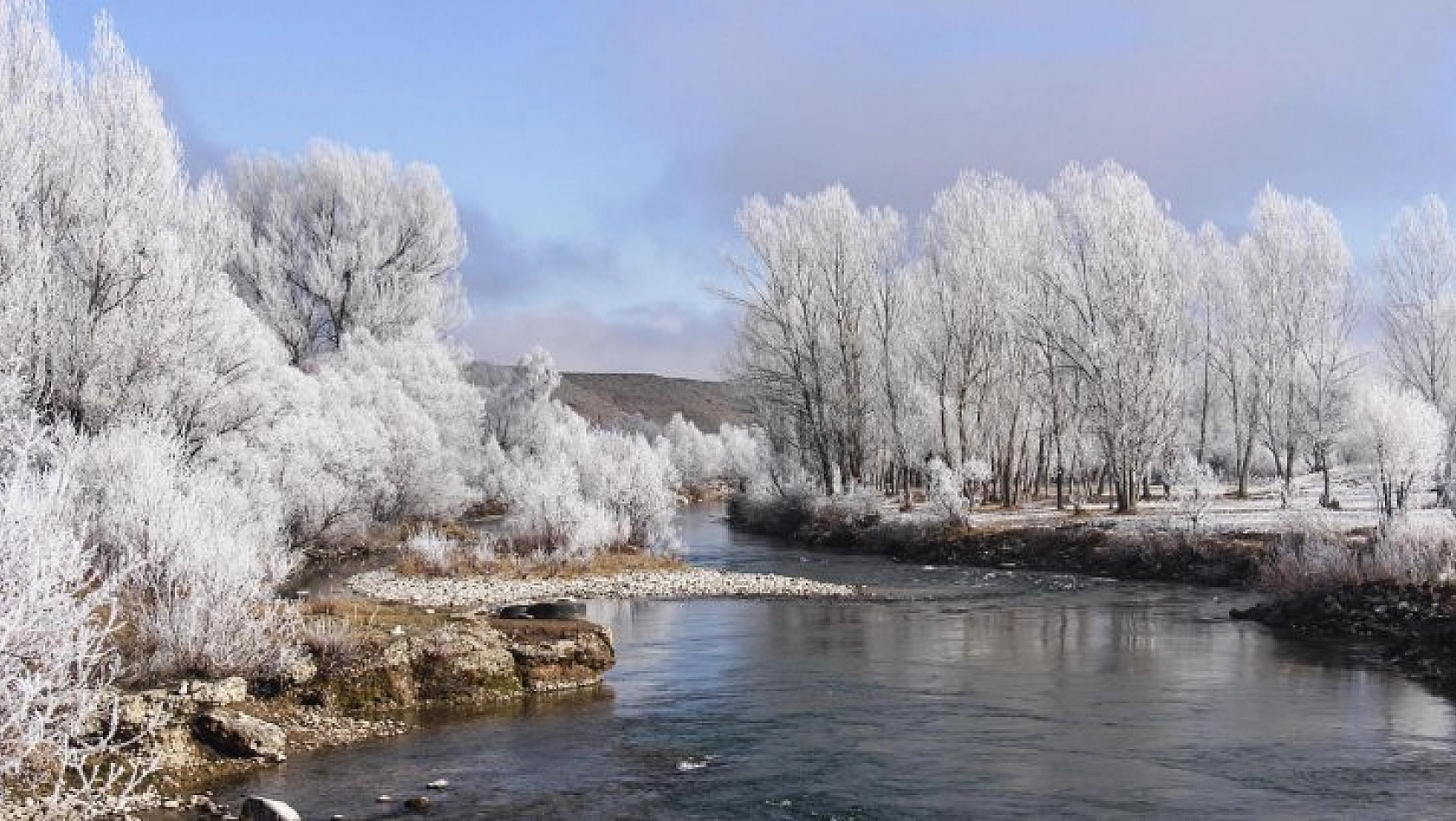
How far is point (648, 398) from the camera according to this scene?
6742 inches

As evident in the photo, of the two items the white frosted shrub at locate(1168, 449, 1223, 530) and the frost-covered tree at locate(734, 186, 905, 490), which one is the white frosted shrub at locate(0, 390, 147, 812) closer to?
the white frosted shrub at locate(1168, 449, 1223, 530)

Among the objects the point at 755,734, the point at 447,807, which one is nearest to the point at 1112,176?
the point at 755,734

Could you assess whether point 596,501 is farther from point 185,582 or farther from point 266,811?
point 266,811

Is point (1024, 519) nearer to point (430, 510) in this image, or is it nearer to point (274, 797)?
point (430, 510)

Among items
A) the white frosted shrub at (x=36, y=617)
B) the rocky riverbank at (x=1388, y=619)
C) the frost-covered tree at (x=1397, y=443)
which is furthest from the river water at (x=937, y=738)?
the frost-covered tree at (x=1397, y=443)

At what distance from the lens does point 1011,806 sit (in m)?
10.1

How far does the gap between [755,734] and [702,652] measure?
561cm

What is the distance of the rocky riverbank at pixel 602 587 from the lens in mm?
24578

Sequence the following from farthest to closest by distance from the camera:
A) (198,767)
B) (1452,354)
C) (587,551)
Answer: (1452,354) → (587,551) → (198,767)

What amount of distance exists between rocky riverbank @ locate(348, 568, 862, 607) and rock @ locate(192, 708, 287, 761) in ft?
37.0

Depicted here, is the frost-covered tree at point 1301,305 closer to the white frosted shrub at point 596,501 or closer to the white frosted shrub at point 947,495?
the white frosted shrub at point 947,495

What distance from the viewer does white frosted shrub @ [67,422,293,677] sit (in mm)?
12422

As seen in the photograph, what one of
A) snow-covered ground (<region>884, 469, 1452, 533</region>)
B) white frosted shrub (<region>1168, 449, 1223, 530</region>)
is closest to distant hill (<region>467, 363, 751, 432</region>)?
snow-covered ground (<region>884, 469, 1452, 533</region>)

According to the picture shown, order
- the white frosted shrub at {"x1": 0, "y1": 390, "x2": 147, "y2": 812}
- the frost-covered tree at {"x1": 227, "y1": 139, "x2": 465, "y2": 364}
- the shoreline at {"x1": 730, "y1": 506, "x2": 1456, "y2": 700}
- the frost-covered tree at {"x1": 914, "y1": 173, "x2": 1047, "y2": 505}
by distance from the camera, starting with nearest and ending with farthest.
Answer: the white frosted shrub at {"x1": 0, "y1": 390, "x2": 147, "y2": 812} → the shoreline at {"x1": 730, "y1": 506, "x2": 1456, "y2": 700} → the frost-covered tree at {"x1": 914, "y1": 173, "x2": 1047, "y2": 505} → the frost-covered tree at {"x1": 227, "y1": 139, "x2": 465, "y2": 364}
